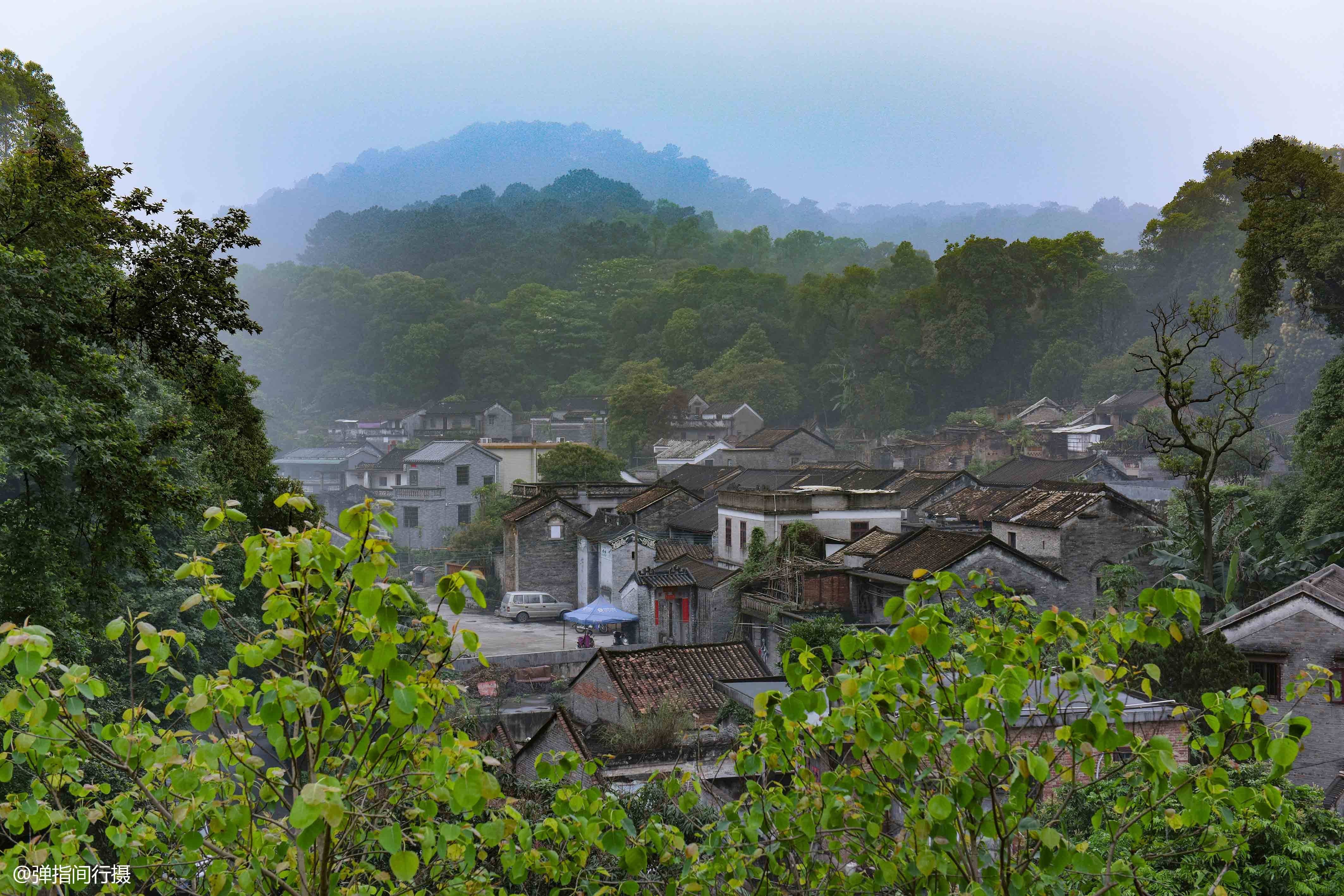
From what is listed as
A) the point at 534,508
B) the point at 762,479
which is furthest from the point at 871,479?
the point at 534,508

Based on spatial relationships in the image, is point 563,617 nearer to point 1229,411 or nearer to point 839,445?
point 839,445

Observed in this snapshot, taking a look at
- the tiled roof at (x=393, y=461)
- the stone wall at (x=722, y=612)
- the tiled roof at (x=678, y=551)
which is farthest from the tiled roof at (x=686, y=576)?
the tiled roof at (x=393, y=461)

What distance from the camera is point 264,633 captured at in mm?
3498

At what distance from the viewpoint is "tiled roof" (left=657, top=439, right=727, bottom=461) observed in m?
47.4

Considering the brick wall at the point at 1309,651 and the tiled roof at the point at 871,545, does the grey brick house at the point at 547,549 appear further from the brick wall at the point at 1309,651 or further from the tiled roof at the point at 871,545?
the brick wall at the point at 1309,651

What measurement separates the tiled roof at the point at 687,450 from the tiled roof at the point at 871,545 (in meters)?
22.6

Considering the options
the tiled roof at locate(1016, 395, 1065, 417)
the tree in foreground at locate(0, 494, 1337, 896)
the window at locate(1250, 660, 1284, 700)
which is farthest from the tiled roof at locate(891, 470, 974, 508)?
the tree in foreground at locate(0, 494, 1337, 896)

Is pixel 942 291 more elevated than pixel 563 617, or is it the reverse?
pixel 942 291

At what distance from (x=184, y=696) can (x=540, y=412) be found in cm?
6844

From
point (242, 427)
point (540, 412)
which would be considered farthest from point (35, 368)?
point (540, 412)

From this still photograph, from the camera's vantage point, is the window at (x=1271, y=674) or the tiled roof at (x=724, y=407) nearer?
the window at (x=1271, y=674)

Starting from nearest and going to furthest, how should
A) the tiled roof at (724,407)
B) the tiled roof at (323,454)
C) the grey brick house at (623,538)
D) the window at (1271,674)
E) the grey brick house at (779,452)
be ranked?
the window at (1271,674) < the grey brick house at (623,538) < the grey brick house at (779,452) < the tiled roof at (724,407) < the tiled roof at (323,454)

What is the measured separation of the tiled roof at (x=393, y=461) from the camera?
166ft

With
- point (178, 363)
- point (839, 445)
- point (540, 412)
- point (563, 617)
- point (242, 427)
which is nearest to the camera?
point (178, 363)
